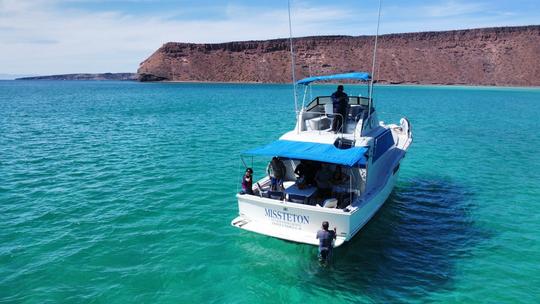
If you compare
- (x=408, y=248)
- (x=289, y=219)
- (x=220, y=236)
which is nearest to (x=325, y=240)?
(x=289, y=219)

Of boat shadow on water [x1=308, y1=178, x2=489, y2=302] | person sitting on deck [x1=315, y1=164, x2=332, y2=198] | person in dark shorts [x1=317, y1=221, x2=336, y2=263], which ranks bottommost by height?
boat shadow on water [x1=308, y1=178, x2=489, y2=302]

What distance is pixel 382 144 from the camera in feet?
43.0

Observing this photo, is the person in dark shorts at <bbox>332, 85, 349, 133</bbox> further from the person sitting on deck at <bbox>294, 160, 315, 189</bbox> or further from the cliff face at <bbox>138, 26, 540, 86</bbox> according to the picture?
the cliff face at <bbox>138, 26, 540, 86</bbox>

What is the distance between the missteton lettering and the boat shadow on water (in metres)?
1.36

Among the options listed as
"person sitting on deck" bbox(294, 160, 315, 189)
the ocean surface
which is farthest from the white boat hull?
"person sitting on deck" bbox(294, 160, 315, 189)

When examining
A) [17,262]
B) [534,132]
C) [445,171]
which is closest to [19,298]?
[17,262]

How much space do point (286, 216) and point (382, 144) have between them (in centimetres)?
505

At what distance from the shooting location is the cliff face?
118250mm

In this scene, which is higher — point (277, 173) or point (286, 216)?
point (277, 173)

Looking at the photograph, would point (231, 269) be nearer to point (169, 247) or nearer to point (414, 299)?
point (169, 247)

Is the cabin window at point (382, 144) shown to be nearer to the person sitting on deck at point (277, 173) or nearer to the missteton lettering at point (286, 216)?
the person sitting on deck at point (277, 173)

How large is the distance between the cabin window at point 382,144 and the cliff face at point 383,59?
11107 centimetres

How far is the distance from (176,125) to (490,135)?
79.4 ft

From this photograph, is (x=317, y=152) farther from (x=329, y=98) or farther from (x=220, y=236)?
(x=329, y=98)
